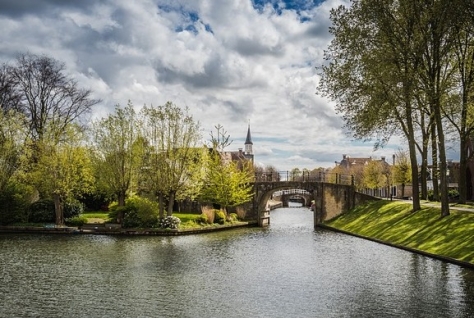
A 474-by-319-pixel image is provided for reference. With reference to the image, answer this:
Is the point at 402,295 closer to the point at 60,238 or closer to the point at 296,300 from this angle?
the point at 296,300

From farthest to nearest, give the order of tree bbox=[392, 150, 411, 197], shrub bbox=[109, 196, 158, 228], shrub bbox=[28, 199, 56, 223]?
tree bbox=[392, 150, 411, 197] → shrub bbox=[28, 199, 56, 223] → shrub bbox=[109, 196, 158, 228]

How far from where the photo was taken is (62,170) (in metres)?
44.0

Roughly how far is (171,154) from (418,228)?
2260 cm

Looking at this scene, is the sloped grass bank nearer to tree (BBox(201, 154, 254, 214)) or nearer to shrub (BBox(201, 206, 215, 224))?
tree (BBox(201, 154, 254, 214))

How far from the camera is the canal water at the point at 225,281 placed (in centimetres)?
1698

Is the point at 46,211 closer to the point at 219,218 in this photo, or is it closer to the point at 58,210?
the point at 58,210

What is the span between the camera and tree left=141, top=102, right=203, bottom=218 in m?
44.6

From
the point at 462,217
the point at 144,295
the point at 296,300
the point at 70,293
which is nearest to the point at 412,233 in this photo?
the point at 462,217

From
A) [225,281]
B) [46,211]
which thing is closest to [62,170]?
[46,211]

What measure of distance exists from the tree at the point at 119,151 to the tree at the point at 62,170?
5.55 ft

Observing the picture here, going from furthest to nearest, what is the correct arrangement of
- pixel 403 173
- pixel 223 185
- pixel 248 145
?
pixel 248 145
pixel 403 173
pixel 223 185

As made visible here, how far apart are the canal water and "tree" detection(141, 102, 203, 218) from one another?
10547mm

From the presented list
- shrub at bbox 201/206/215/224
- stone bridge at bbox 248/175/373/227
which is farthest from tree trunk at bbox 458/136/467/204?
shrub at bbox 201/206/215/224

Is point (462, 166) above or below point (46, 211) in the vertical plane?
Answer: above
